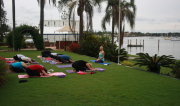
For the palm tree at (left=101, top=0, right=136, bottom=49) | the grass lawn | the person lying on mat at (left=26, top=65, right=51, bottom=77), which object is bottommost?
the grass lawn

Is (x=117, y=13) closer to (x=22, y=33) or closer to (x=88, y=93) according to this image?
(x=22, y=33)

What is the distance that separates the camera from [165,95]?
496cm

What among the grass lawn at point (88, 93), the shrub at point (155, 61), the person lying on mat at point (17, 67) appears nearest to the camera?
the grass lawn at point (88, 93)

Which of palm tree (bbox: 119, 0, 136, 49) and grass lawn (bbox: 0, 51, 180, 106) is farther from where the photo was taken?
palm tree (bbox: 119, 0, 136, 49)

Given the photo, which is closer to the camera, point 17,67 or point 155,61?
point 17,67

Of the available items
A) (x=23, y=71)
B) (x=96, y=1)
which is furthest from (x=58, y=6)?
(x=23, y=71)

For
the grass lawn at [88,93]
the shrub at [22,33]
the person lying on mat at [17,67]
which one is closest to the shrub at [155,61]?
the grass lawn at [88,93]

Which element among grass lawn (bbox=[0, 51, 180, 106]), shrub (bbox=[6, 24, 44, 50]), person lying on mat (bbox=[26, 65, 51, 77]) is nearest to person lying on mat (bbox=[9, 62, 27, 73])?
person lying on mat (bbox=[26, 65, 51, 77])

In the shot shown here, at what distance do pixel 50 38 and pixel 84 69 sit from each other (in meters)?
31.2

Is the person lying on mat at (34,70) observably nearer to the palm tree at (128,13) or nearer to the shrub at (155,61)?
the shrub at (155,61)

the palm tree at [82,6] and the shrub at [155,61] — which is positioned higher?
the palm tree at [82,6]

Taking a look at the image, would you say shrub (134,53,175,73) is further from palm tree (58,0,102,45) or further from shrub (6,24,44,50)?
shrub (6,24,44,50)

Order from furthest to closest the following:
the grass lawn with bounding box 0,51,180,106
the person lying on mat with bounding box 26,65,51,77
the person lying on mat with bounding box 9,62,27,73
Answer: the person lying on mat with bounding box 9,62,27,73
the person lying on mat with bounding box 26,65,51,77
the grass lawn with bounding box 0,51,180,106

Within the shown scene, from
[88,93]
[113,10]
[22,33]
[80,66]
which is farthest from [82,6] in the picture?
[88,93]
